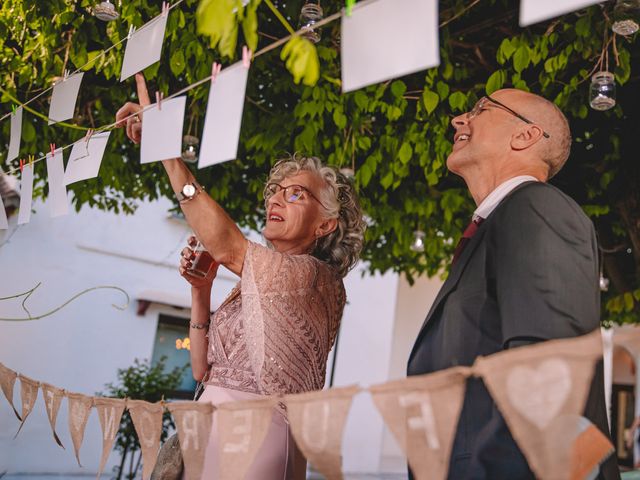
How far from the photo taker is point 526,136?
1.74 m

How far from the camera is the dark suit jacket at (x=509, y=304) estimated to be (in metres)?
1.25

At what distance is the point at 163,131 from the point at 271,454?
0.94 m

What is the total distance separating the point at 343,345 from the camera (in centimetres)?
1041

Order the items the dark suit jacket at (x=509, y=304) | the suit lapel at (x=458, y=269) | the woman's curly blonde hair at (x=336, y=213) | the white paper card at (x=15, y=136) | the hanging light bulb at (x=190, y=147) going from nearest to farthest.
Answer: the dark suit jacket at (x=509, y=304), the suit lapel at (x=458, y=269), the woman's curly blonde hair at (x=336, y=213), the white paper card at (x=15, y=136), the hanging light bulb at (x=190, y=147)

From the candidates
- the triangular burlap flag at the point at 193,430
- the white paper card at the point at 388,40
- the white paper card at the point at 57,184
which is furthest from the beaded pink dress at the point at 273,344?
the white paper card at the point at 388,40

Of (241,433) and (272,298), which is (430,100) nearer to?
(272,298)

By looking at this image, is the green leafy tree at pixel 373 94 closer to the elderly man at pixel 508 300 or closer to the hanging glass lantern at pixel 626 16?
the hanging glass lantern at pixel 626 16

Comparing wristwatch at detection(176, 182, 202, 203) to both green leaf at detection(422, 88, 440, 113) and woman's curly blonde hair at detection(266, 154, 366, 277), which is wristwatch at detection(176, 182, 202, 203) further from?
green leaf at detection(422, 88, 440, 113)

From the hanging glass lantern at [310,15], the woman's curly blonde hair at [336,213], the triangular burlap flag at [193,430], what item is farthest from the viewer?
the hanging glass lantern at [310,15]

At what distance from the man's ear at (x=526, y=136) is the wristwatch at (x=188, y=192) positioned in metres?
0.86

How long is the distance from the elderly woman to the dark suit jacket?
0.48m

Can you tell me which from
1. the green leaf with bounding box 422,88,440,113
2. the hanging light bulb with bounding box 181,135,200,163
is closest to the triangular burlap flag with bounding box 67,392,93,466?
the green leaf with bounding box 422,88,440,113

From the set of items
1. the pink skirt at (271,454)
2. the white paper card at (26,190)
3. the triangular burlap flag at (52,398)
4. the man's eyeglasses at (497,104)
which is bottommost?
the pink skirt at (271,454)

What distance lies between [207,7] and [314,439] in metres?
0.75
